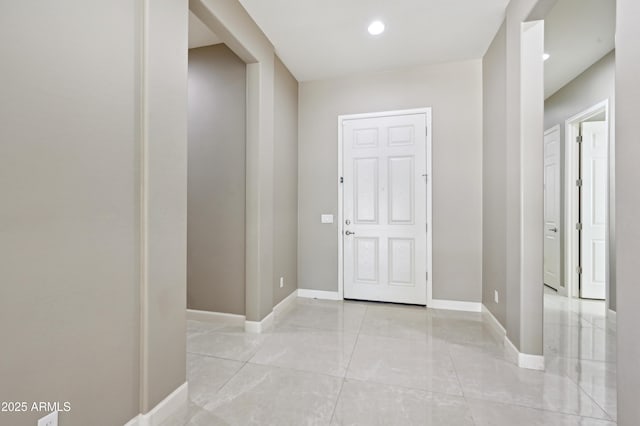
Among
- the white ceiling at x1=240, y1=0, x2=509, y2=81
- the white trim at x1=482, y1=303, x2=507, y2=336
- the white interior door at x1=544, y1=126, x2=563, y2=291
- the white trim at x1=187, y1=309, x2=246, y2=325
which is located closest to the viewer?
→ the white ceiling at x1=240, y1=0, x2=509, y2=81

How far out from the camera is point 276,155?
3.24m

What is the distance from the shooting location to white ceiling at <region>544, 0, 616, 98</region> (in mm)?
2503

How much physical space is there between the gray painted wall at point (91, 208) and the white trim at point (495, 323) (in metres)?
2.63

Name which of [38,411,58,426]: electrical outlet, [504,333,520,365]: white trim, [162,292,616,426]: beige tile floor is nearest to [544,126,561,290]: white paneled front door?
[162,292,616,426]: beige tile floor

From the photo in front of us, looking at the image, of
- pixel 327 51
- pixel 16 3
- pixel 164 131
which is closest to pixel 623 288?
pixel 164 131

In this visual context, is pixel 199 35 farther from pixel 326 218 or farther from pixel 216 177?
pixel 326 218

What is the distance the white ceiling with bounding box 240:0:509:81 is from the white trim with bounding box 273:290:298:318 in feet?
9.32

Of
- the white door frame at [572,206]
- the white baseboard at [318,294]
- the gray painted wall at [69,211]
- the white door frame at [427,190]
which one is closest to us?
the gray painted wall at [69,211]

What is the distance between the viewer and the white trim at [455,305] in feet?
10.9

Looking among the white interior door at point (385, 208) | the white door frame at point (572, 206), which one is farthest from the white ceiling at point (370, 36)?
the white door frame at point (572, 206)

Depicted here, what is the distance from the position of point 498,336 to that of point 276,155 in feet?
9.37

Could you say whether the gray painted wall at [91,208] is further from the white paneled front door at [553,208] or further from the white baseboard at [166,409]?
the white paneled front door at [553,208]

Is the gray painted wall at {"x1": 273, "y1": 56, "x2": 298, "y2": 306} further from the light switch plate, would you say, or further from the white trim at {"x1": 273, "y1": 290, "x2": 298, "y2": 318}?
the light switch plate

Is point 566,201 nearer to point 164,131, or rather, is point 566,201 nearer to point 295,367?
point 295,367
